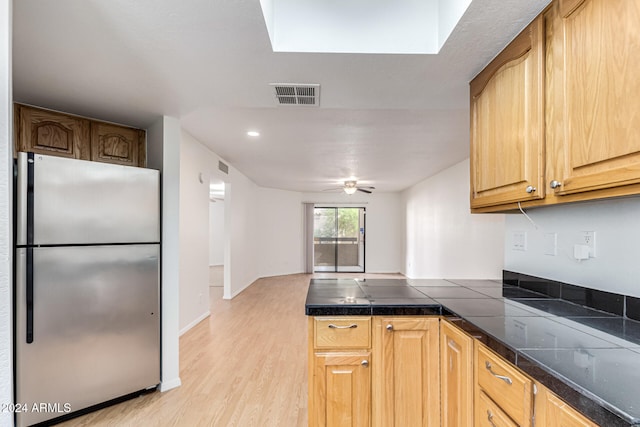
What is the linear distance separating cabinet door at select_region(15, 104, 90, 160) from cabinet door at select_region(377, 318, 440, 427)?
8.65 ft

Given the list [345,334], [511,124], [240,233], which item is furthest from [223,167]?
[511,124]

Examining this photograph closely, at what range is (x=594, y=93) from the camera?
112 centimetres

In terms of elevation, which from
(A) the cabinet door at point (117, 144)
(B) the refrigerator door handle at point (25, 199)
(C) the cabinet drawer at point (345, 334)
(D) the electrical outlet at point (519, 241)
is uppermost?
(A) the cabinet door at point (117, 144)

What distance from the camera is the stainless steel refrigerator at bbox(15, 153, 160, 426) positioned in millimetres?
1937

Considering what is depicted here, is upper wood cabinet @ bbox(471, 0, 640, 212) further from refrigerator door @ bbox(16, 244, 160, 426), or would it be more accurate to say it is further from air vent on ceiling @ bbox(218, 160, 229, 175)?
air vent on ceiling @ bbox(218, 160, 229, 175)

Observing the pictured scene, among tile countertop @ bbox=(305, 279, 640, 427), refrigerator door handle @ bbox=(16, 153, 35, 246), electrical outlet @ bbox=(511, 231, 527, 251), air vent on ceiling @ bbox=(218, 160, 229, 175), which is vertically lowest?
tile countertop @ bbox=(305, 279, 640, 427)

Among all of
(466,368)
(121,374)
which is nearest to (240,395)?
(121,374)

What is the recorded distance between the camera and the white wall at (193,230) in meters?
3.73

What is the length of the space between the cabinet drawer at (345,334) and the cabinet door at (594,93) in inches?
43.6

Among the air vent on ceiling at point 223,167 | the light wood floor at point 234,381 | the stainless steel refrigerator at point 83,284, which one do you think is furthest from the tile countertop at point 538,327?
the air vent on ceiling at point 223,167

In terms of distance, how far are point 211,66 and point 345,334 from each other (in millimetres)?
1639

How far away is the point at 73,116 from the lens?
8.21 ft

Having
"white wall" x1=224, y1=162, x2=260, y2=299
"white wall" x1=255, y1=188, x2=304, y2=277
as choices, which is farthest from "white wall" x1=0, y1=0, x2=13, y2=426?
"white wall" x1=255, y1=188, x2=304, y2=277

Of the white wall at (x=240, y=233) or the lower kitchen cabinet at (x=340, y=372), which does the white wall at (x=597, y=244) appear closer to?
the lower kitchen cabinet at (x=340, y=372)
